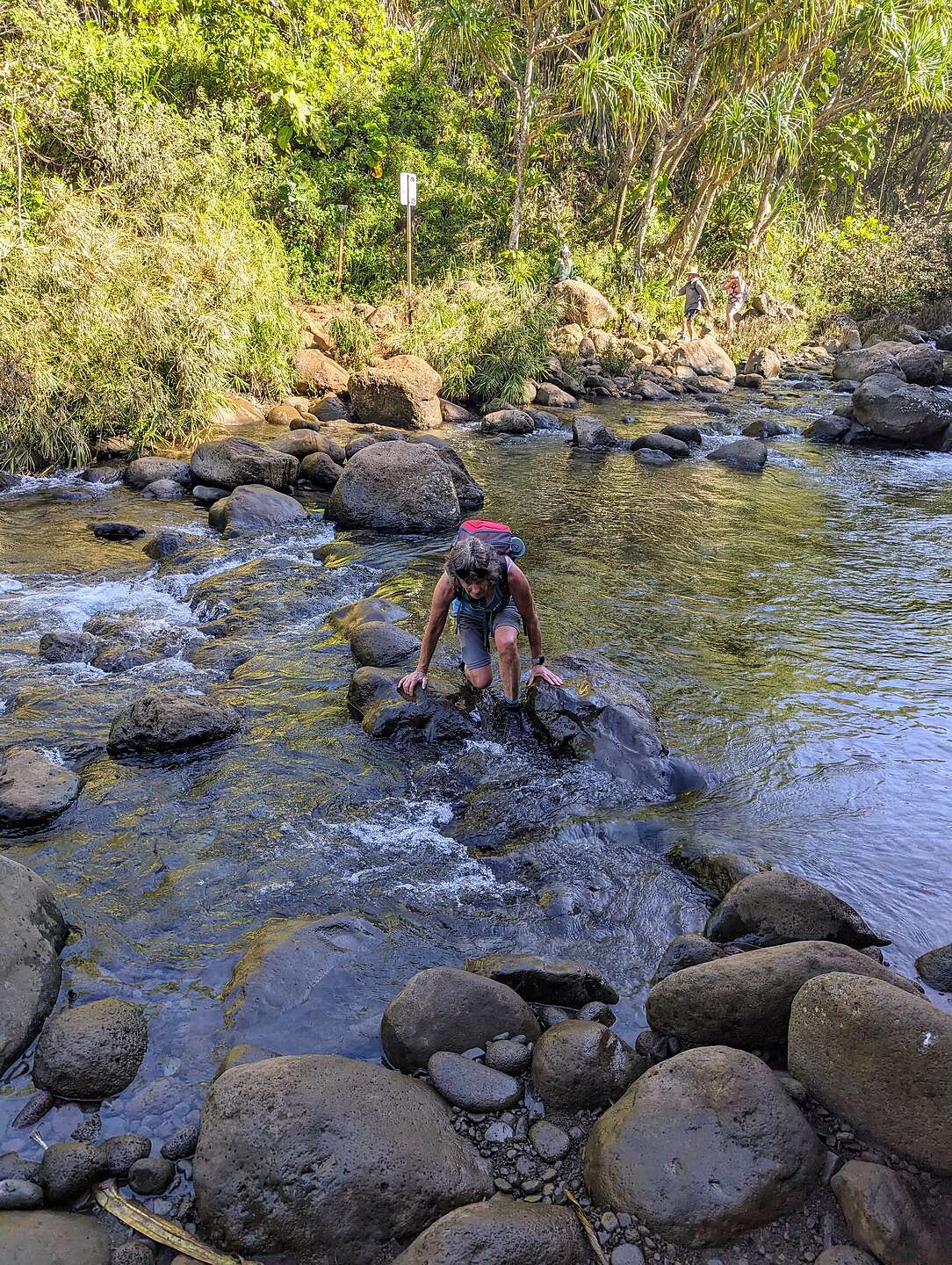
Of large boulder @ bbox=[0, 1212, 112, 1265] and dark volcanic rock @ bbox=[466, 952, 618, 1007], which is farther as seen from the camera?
dark volcanic rock @ bbox=[466, 952, 618, 1007]

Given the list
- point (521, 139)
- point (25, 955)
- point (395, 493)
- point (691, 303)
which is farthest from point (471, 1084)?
point (521, 139)

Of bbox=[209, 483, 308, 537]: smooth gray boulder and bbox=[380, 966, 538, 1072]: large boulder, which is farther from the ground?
bbox=[209, 483, 308, 537]: smooth gray boulder

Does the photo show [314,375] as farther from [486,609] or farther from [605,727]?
[605,727]

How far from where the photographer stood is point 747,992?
286cm

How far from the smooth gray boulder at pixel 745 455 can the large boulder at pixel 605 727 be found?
8852mm

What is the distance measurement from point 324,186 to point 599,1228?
2072 cm

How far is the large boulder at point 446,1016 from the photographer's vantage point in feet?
9.53

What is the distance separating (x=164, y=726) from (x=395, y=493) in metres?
5.01

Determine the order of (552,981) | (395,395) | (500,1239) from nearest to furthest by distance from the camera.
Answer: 1. (500,1239)
2. (552,981)
3. (395,395)

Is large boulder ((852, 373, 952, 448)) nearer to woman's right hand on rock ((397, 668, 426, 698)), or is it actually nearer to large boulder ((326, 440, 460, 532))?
large boulder ((326, 440, 460, 532))

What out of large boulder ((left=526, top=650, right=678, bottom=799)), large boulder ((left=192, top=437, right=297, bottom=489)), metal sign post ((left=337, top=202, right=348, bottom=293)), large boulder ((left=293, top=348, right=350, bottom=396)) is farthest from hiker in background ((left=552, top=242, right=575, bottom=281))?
large boulder ((left=526, top=650, right=678, bottom=799))

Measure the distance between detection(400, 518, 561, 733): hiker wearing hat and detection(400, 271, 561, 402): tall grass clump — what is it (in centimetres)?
1145

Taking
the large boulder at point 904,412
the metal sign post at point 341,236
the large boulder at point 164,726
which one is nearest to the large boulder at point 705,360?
the large boulder at point 904,412

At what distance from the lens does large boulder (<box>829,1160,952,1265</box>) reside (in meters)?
2.17
